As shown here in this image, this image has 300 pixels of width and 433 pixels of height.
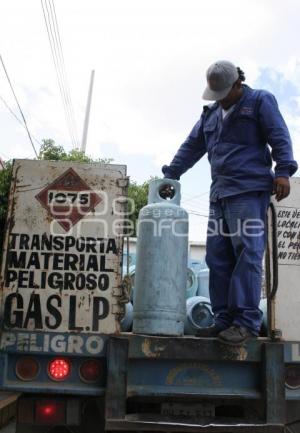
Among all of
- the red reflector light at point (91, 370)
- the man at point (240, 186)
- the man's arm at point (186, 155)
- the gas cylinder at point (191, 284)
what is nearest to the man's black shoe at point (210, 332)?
the man at point (240, 186)

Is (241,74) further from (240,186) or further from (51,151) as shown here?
(51,151)

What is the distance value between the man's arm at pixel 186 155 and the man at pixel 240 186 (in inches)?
13.3

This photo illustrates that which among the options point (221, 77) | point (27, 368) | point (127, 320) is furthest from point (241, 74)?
point (27, 368)

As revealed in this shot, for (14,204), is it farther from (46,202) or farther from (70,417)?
(70,417)

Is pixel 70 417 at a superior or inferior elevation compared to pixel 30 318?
inferior

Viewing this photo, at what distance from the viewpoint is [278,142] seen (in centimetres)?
321

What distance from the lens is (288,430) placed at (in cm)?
316

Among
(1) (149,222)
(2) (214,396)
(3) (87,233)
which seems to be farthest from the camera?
(1) (149,222)

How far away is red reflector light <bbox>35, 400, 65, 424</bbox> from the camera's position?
2.94 meters

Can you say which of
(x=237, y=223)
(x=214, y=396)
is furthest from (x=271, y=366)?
(x=237, y=223)

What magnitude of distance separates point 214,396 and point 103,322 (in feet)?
2.38

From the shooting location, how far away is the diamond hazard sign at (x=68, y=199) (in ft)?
10.2

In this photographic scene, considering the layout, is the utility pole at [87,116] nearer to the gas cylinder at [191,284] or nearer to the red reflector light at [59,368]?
the gas cylinder at [191,284]

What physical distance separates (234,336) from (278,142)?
1.19 m
